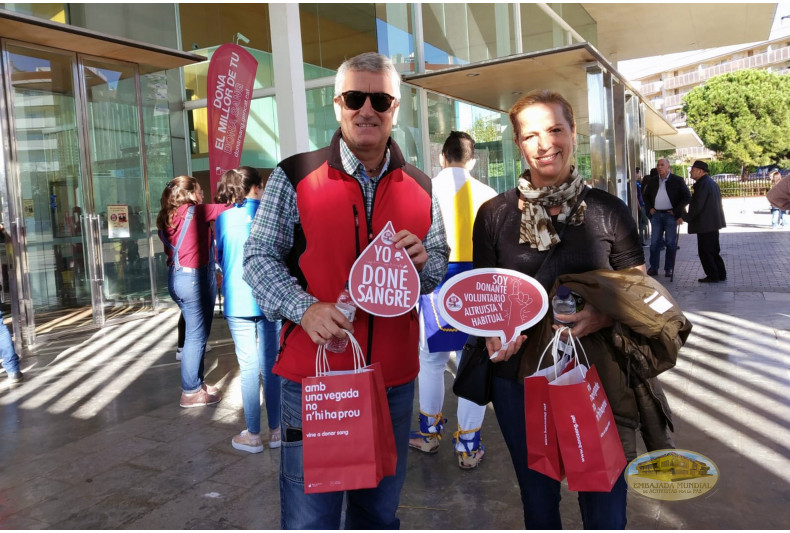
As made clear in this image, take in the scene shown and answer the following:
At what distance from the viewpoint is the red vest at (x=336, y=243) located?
75.4 inches

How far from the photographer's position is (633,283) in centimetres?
186

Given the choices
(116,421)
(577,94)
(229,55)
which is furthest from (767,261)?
(116,421)

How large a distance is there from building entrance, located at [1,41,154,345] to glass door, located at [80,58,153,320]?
0.01m

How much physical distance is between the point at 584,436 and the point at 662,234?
9868mm

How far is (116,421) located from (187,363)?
67 cm

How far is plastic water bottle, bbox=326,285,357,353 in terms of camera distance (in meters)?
1.79

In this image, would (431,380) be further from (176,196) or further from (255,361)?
(176,196)

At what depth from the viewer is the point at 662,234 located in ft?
35.2

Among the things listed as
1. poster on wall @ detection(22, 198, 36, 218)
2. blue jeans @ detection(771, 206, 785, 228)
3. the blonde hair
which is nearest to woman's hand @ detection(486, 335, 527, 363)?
the blonde hair

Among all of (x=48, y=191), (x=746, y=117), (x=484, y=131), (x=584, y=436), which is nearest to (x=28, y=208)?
(x=48, y=191)

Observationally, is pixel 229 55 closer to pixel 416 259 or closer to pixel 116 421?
pixel 116 421

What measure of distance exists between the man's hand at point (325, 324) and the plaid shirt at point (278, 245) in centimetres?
5

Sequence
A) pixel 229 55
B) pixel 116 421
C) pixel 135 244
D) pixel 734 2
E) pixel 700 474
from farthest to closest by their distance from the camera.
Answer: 1. pixel 734 2
2. pixel 135 244
3. pixel 229 55
4. pixel 116 421
5. pixel 700 474

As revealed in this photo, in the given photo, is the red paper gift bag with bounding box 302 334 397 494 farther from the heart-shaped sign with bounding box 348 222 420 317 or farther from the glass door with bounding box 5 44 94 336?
the glass door with bounding box 5 44 94 336
